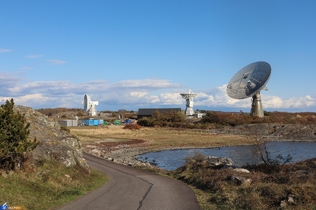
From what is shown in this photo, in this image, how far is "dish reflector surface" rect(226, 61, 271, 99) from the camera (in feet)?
261

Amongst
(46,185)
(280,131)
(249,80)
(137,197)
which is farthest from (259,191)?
(280,131)

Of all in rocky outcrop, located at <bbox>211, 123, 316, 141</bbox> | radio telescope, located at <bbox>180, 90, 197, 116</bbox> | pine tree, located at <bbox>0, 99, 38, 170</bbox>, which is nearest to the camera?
pine tree, located at <bbox>0, 99, 38, 170</bbox>

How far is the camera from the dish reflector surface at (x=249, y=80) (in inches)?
3135

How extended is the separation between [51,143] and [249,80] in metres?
68.5

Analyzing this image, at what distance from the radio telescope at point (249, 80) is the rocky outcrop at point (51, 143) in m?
62.7

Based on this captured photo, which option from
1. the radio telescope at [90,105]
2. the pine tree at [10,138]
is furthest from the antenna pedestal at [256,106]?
the pine tree at [10,138]

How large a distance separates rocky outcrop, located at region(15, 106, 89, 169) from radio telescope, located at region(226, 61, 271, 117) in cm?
6266

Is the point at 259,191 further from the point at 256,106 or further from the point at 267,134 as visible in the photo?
the point at 256,106

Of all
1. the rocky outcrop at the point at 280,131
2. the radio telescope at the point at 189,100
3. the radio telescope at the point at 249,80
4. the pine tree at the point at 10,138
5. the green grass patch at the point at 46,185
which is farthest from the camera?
the radio telescope at the point at 189,100

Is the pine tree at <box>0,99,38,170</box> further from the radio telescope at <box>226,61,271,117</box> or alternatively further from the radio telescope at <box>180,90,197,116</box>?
the radio telescope at <box>180,90,197,116</box>

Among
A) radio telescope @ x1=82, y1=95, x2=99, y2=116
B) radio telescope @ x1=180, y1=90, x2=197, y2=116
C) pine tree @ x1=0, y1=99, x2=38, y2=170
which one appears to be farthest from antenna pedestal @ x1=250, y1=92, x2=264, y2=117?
pine tree @ x1=0, y1=99, x2=38, y2=170

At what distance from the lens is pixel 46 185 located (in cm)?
1535

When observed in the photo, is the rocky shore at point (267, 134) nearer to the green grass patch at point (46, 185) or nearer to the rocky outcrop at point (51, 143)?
the rocky outcrop at point (51, 143)

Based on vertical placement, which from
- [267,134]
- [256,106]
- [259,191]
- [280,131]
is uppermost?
[256,106]
